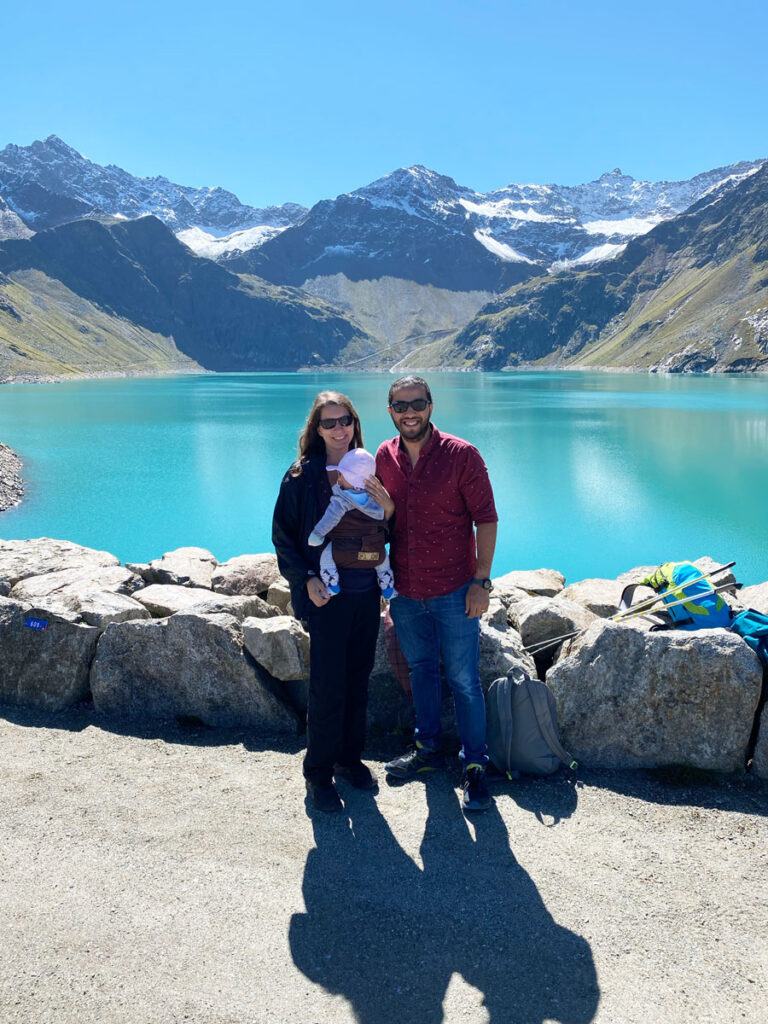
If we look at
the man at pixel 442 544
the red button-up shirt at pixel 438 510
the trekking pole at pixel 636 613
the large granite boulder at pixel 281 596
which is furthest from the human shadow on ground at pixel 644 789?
the large granite boulder at pixel 281 596

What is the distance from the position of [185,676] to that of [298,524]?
2.59m

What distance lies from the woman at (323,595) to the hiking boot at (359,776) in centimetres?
24

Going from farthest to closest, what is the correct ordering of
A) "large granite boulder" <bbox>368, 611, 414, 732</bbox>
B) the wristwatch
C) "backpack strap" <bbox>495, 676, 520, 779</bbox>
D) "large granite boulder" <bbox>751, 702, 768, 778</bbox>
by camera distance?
"large granite boulder" <bbox>368, 611, 414, 732</bbox>, "backpack strap" <bbox>495, 676, 520, 779</bbox>, "large granite boulder" <bbox>751, 702, 768, 778</bbox>, the wristwatch

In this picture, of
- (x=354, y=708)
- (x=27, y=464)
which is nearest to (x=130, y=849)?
(x=354, y=708)

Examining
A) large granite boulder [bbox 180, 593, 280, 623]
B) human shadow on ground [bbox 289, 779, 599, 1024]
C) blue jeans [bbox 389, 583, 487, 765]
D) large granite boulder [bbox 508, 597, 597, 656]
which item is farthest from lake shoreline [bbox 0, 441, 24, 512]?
human shadow on ground [bbox 289, 779, 599, 1024]

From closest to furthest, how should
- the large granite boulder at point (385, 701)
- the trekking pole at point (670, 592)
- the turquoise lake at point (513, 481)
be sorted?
the trekking pole at point (670, 592) → the large granite boulder at point (385, 701) → the turquoise lake at point (513, 481)

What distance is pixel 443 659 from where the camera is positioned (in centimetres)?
567

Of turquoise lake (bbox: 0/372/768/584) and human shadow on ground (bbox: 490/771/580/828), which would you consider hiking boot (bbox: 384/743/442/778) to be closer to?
human shadow on ground (bbox: 490/771/580/828)

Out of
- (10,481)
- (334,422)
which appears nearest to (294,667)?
(334,422)

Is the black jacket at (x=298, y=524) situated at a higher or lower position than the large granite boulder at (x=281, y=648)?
higher

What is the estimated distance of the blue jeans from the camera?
5496 mm

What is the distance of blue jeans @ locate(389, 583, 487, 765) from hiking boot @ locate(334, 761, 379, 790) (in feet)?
1.79

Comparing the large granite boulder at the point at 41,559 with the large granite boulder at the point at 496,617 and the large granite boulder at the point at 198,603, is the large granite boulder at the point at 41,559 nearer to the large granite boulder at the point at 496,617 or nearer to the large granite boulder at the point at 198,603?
the large granite boulder at the point at 198,603

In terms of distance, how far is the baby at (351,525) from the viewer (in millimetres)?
5098
